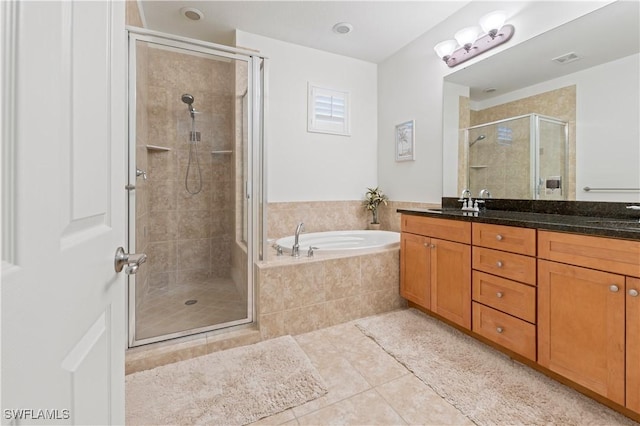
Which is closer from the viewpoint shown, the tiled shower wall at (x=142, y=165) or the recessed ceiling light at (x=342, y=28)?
the tiled shower wall at (x=142, y=165)

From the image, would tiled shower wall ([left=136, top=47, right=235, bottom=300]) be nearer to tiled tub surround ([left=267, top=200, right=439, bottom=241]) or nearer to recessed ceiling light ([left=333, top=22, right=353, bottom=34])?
tiled tub surround ([left=267, top=200, right=439, bottom=241])

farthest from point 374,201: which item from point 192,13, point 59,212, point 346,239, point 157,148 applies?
point 59,212

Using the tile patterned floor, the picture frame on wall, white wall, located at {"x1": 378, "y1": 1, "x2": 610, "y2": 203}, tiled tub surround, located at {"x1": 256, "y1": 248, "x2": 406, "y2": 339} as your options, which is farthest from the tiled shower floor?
the picture frame on wall

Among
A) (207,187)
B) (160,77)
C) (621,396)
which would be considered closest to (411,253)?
(621,396)

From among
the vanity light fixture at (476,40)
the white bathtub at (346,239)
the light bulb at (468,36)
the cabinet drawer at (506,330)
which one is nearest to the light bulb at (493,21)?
the vanity light fixture at (476,40)

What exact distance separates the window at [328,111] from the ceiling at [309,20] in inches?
19.3

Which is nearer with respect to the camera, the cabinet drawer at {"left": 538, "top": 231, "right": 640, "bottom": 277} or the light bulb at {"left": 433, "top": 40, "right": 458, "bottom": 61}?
the cabinet drawer at {"left": 538, "top": 231, "right": 640, "bottom": 277}

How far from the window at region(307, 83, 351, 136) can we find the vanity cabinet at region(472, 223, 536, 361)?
6.52 ft

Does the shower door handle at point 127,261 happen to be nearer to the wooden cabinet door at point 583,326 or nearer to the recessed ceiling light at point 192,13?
the wooden cabinet door at point 583,326

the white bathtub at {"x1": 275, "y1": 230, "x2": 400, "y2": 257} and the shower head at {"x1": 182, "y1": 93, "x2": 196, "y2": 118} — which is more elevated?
the shower head at {"x1": 182, "y1": 93, "x2": 196, "y2": 118}

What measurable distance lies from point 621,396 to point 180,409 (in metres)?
1.97

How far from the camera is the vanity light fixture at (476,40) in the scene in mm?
2078

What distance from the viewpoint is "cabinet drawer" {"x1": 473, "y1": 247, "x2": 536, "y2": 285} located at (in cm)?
150
